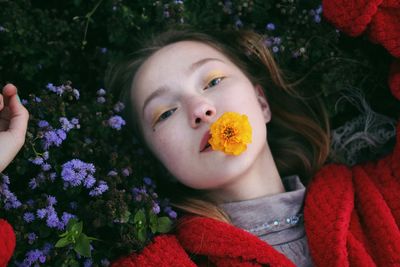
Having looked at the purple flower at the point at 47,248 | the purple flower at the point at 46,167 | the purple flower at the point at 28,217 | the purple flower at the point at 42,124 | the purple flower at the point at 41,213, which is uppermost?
the purple flower at the point at 42,124

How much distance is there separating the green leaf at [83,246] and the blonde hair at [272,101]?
644 millimetres

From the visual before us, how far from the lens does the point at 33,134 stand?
223 centimetres

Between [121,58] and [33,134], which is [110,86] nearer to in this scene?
[121,58]

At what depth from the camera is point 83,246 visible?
212 centimetres

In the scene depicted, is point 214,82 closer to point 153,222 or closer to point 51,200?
point 153,222

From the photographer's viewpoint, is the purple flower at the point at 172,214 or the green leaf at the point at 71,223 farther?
the purple flower at the point at 172,214

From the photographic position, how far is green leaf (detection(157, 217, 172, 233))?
7.86ft

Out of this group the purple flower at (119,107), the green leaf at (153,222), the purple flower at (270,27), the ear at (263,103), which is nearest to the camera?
the green leaf at (153,222)

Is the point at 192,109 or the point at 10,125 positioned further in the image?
the point at 192,109

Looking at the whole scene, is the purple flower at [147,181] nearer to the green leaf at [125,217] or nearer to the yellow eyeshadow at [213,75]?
the green leaf at [125,217]

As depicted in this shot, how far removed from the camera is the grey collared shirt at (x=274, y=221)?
2508 mm

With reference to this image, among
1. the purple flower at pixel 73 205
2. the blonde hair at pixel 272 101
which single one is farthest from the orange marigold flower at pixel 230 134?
the purple flower at pixel 73 205

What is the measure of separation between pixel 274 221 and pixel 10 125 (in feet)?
3.92

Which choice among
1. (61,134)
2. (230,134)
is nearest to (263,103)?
(230,134)
